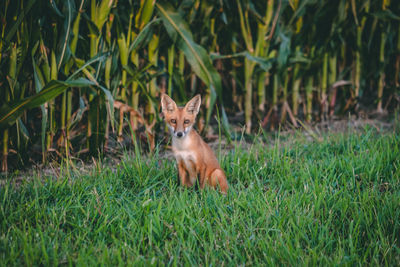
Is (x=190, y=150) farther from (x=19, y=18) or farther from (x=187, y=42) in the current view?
(x=19, y=18)

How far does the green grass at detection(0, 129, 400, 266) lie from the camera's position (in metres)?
2.24

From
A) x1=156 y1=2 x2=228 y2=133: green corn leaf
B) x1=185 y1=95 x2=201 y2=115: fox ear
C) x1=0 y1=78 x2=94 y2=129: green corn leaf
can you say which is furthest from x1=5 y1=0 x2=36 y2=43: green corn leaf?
x1=185 y1=95 x2=201 y2=115: fox ear

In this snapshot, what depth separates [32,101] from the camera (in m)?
3.07

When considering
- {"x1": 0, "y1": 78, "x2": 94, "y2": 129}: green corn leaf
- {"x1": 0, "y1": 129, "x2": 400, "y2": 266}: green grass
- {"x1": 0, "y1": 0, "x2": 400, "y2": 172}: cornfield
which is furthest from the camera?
{"x1": 0, "y1": 0, "x2": 400, "y2": 172}: cornfield

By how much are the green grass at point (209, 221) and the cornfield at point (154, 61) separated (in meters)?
0.66

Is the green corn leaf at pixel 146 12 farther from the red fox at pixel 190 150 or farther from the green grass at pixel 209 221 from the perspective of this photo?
the green grass at pixel 209 221

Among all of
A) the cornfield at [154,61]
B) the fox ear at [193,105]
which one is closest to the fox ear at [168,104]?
the fox ear at [193,105]

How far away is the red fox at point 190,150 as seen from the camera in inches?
124

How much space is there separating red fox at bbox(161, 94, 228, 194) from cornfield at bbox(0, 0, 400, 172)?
21.5 inches

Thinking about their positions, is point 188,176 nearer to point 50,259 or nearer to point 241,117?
point 50,259

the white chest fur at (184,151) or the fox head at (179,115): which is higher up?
the fox head at (179,115)

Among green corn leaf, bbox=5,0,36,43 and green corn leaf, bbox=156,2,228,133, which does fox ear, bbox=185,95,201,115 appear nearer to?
green corn leaf, bbox=156,2,228,133

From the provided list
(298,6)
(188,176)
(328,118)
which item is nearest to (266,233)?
(188,176)

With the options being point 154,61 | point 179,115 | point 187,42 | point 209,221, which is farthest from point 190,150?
point 154,61
